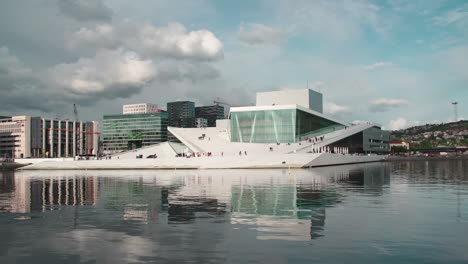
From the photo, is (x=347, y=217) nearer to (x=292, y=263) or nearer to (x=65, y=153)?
(x=292, y=263)

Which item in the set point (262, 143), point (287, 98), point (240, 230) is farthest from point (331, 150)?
point (240, 230)

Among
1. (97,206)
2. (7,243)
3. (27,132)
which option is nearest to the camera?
(7,243)

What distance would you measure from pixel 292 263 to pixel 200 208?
357 inches

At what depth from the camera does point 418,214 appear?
15.9 metres

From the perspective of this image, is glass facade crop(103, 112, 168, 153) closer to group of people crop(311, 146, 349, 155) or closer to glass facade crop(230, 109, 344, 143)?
glass facade crop(230, 109, 344, 143)

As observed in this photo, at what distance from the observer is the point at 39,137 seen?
6486 inches

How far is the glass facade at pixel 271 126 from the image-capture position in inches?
2894

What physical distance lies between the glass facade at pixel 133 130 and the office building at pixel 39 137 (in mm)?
13646

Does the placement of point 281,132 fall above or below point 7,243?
above

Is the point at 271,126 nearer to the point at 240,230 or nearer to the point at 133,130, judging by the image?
the point at 240,230

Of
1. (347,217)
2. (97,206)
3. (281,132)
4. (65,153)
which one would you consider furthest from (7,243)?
(65,153)

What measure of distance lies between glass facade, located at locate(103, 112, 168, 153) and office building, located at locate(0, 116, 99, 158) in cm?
1365

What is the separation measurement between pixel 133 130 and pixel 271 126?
4408 inches

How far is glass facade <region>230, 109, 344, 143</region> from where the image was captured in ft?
241
